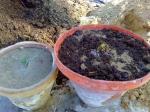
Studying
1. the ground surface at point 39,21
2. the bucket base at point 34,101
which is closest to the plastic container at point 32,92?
the bucket base at point 34,101

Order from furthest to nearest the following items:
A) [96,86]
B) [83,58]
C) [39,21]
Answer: [39,21] < [83,58] < [96,86]

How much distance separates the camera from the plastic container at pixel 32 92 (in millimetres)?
1743

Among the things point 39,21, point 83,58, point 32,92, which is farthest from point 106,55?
point 39,21

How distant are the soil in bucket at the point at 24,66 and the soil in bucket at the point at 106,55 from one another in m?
0.18

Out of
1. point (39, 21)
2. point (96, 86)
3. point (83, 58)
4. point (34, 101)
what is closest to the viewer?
point (96, 86)

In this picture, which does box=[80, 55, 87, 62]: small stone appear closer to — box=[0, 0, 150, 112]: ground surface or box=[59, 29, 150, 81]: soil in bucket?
box=[59, 29, 150, 81]: soil in bucket

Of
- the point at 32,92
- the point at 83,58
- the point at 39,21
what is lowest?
the point at 39,21

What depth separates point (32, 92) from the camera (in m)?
1.76

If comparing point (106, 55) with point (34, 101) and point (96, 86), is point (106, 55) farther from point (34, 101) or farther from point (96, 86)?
point (34, 101)

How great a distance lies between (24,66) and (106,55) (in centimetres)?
51

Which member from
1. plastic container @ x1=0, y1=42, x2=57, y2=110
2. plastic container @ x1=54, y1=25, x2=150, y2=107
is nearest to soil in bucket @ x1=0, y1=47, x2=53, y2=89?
plastic container @ x1=0, y1=42, x2=57, y2=110

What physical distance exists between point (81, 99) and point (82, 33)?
1.37 feet

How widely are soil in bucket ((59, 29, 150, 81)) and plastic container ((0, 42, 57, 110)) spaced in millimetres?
160

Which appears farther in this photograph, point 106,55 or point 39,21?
point 39,21
